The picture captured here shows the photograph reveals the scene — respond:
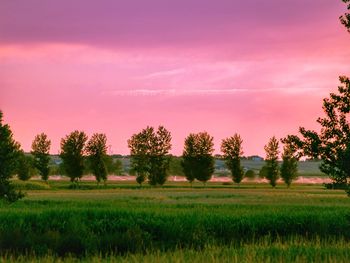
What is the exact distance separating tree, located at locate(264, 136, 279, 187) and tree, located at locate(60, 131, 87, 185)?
37.7 m

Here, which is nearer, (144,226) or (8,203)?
(144,226)

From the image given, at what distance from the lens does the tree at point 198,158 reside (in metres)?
110

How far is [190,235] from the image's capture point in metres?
22.5

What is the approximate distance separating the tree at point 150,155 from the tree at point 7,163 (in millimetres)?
57785

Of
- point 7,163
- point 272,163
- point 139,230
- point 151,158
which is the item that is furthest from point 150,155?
point 139,230

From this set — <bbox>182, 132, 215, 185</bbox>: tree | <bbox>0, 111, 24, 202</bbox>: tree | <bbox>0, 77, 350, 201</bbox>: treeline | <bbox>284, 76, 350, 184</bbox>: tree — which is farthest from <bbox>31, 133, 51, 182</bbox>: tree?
<bbox>284, 76, 350, 184</bbox>: tree

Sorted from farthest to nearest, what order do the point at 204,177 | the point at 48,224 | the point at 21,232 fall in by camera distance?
the point at 204,177, the point at 48,224, the point at 21,232

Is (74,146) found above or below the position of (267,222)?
above

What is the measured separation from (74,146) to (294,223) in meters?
86.5

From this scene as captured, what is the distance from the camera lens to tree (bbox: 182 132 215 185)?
10950 centimetres

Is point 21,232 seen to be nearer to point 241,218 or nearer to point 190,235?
point 190,235

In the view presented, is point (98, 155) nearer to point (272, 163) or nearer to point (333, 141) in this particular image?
point (272, 163)

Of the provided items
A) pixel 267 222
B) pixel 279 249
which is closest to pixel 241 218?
Result: pixel 267 222

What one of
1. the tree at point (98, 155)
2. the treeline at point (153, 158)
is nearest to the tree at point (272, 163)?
the treeline at point (153, 158)
